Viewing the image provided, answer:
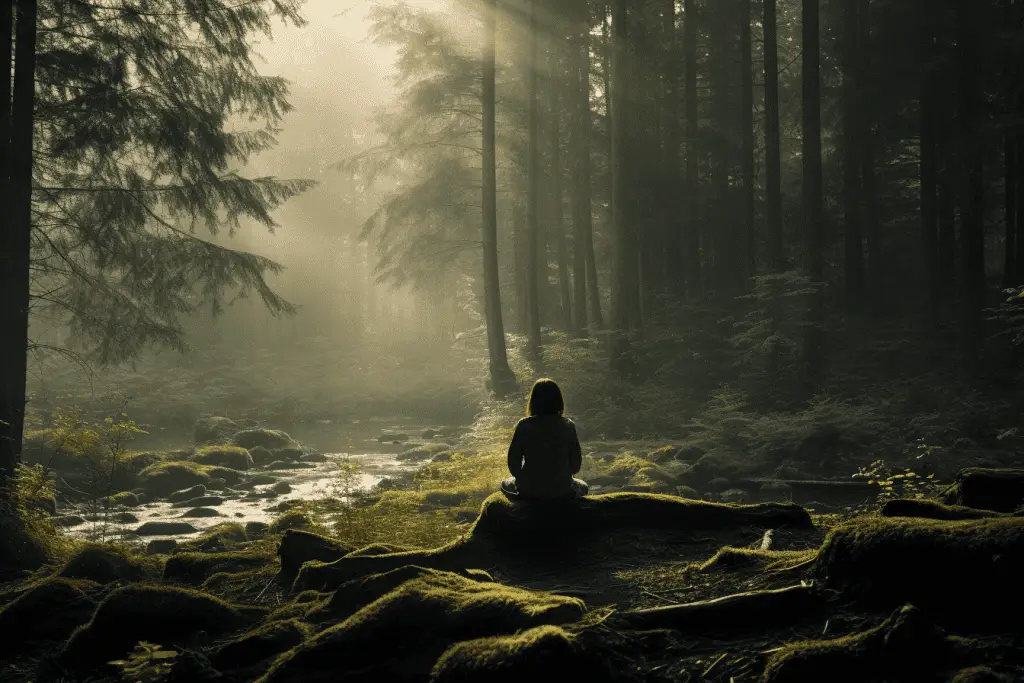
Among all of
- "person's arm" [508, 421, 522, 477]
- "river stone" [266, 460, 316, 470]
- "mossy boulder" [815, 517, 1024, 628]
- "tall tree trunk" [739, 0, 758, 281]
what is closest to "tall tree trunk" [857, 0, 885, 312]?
"tall tree trunk" [739, 0, 758, 281]

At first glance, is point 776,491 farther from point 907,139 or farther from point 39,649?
point 907,139

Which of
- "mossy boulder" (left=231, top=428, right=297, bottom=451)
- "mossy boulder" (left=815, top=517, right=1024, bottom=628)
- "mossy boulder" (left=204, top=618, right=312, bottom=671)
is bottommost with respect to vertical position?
"mossy boulder" (left=231, top=428, right=297, bottom=451)

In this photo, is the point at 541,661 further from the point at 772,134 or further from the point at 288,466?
the point at 772,134

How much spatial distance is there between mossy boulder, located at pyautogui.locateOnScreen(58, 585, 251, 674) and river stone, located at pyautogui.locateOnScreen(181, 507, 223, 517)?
8663 mm

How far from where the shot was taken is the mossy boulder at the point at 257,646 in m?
5.17

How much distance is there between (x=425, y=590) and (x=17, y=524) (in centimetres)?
631

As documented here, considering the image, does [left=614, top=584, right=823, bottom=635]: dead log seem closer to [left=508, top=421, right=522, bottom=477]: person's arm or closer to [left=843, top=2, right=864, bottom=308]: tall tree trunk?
[left=508, top=421, right=522, bottom=477]: person's arm

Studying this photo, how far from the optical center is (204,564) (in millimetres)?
7914

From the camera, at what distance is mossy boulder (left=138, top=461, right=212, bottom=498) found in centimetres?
1711

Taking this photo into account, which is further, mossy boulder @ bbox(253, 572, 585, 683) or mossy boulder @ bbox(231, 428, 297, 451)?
mossy boulder @ bbox(231, 428, 297, 451)

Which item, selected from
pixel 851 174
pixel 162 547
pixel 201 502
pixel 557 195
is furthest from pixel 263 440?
pixel 851 174

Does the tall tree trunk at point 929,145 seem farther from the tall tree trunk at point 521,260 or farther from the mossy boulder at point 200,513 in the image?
the mossy boulder at point 200,513

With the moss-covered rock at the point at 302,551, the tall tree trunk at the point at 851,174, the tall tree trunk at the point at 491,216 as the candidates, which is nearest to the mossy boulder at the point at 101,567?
the moss-covered rock at the point at 302,551

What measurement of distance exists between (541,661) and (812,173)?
16.2 meters
